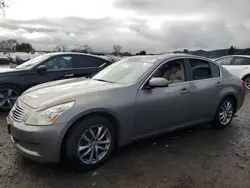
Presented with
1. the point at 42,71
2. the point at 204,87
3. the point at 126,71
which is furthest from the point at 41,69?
the point at 204,87

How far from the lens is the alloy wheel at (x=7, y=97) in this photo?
5959mm

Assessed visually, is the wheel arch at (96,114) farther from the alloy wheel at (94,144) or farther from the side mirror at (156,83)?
the side mirror at (156,83)

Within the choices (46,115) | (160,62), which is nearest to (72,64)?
(160,62)

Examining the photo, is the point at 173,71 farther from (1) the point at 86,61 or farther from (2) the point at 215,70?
(1) the point at 86,61

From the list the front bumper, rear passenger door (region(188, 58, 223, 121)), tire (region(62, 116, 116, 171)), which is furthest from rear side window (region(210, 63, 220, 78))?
the front bumper

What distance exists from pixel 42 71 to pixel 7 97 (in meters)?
1.06

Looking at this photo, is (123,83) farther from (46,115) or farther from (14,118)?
(14,118)

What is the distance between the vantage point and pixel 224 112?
198 inches

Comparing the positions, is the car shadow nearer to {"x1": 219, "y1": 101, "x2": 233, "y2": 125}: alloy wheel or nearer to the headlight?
{"x1": 219, "y1": 101, "x2": 233, "y2": 125}: alloy wheel

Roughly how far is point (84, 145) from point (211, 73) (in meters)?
2.98

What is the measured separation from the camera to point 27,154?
3010 millimetres

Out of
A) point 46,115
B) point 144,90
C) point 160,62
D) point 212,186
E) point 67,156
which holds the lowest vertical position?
point 212,186

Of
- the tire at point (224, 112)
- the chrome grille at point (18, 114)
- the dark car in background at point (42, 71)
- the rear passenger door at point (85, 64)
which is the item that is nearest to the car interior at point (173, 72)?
the tire at point (224, 112)

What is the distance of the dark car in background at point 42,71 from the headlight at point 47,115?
3056 mm
